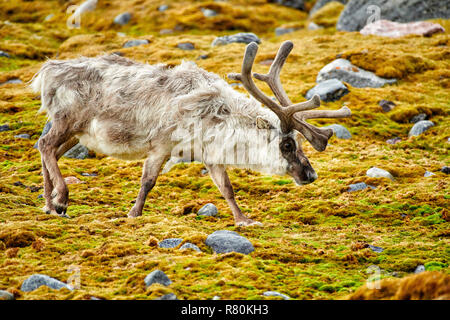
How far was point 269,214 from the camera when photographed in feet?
30.9

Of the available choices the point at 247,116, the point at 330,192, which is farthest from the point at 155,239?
the point at 330,192

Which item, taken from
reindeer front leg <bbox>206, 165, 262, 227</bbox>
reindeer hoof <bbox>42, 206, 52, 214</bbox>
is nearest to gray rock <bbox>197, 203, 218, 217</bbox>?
reindeer front leg <bbox>206, 165, 262, 227</bbox>

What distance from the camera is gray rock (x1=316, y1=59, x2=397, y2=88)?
18047mm

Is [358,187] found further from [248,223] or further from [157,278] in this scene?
[157,278]

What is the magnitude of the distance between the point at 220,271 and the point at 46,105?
517cm

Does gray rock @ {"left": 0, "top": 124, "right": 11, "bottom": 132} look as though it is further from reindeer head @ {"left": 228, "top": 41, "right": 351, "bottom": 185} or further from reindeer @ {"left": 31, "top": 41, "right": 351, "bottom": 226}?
reindeer head @ {"left": 228, "top": 41, "right": 351, "bottom": 185}

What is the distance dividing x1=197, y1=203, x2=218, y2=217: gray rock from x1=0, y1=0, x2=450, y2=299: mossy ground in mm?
151

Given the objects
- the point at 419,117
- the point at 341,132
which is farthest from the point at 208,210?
the point at 419,117

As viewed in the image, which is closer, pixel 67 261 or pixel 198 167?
pixel 67 261

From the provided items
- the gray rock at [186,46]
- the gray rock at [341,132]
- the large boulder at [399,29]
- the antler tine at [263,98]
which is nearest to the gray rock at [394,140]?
the gray rock at [341,132]

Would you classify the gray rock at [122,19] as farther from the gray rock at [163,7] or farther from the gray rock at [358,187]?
the gray rock at [358,187]

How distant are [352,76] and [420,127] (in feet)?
15.7

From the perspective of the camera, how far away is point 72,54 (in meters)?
25.4
